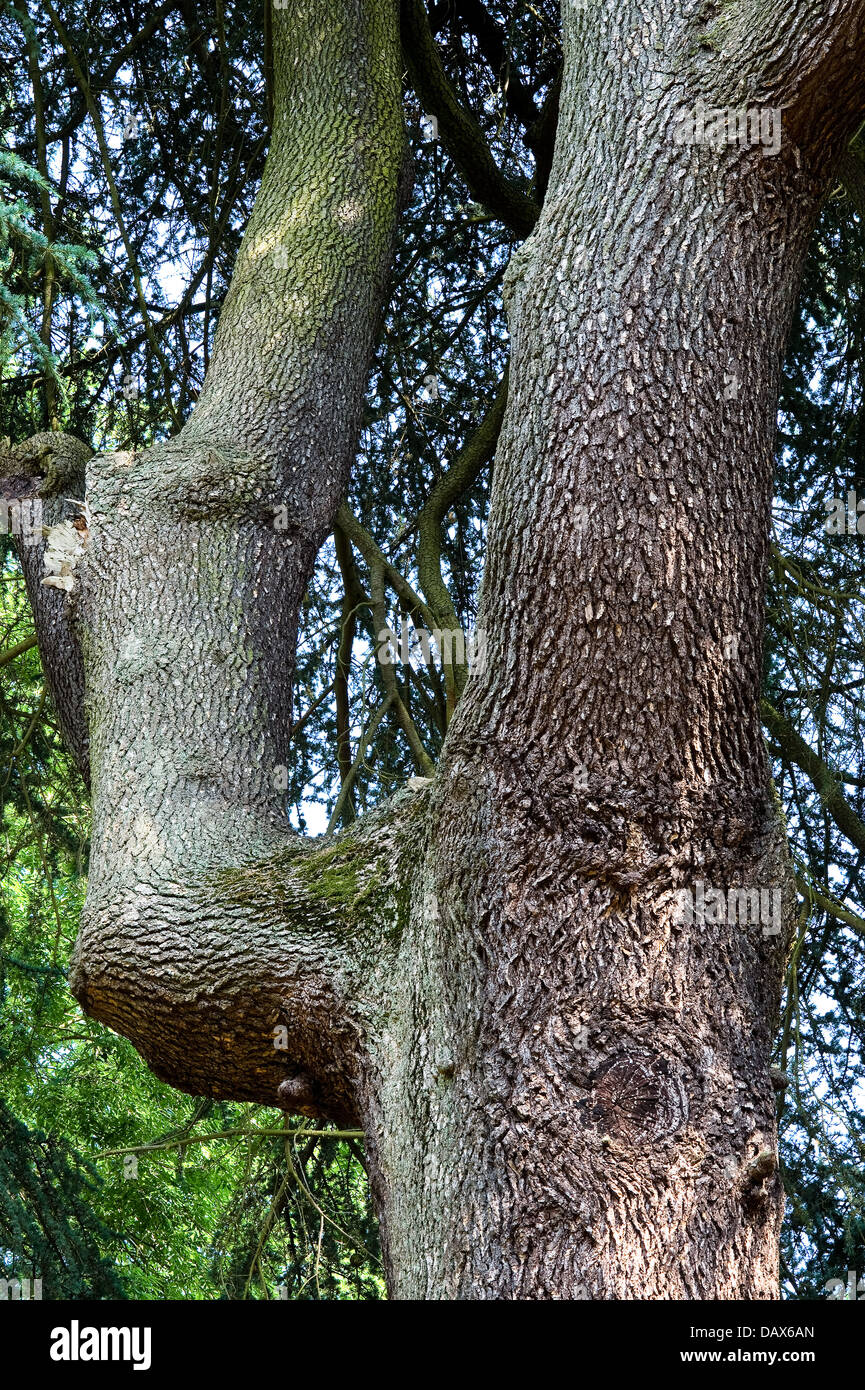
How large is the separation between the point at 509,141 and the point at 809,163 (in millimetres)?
3628

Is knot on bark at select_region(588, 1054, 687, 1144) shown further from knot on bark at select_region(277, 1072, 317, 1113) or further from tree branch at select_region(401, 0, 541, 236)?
tree branch at select_region(401, 0, 541, 236)

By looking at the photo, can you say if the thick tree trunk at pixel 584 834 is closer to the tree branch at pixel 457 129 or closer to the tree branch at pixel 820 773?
the tree branch at pixel 820 773

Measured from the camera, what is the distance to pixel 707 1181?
180cm

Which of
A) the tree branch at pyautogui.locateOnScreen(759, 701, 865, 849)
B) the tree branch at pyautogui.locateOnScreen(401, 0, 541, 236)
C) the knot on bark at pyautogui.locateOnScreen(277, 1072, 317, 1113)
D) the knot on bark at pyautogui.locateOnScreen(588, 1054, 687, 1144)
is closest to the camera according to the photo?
the knot on bark at pyautogui.locateOnScreen(588, 1054, 687, 1144)

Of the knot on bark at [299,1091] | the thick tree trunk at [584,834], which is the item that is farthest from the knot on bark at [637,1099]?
the knot on bark at [299,1091]

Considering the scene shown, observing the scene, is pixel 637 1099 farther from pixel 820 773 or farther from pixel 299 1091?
pixel 820 773

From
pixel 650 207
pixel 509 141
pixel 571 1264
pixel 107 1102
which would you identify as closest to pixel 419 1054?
pixel 571 1264

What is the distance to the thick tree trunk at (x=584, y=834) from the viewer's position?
1836mm

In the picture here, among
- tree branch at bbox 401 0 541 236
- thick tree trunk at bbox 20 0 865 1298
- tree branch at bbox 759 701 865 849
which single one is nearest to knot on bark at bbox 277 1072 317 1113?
thick tree trunk at bbox 20 0 865 1298

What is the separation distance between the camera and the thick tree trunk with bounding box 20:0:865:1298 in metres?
1.84

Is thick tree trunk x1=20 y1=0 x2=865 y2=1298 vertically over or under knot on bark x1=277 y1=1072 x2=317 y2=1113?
over

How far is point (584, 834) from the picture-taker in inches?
76.7
